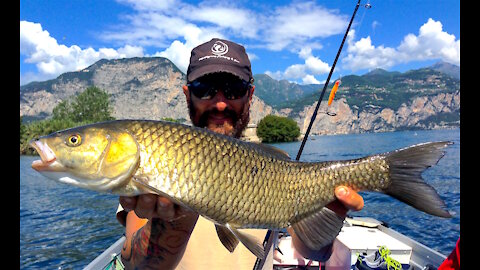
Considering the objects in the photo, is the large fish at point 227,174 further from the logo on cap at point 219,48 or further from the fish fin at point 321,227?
the logo on cap at point 219,48

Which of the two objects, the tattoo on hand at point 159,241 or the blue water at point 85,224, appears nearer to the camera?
the tattoo on hand at point 159,241

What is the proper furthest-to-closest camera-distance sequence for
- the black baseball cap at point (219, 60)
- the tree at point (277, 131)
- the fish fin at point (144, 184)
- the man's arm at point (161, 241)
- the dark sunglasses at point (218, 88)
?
the tree at point (277, 131)
the dark sunglasses at point (218, 88)
the black baseball cap at point (219, 60)
the man's arm at point (161, 241)
the fish fin at point (144, 184)

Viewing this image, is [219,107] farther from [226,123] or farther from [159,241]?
[159,241]

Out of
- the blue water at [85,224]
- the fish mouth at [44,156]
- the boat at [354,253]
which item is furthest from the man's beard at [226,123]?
the blue water at [85,224]

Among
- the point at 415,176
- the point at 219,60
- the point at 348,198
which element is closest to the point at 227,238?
the point at 348,198

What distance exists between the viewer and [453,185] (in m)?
19.2

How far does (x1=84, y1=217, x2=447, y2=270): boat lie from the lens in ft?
16.5

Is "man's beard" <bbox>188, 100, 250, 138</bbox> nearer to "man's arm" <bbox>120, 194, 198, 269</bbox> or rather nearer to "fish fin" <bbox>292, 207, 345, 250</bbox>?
"man's arm" <bbox>120, 194, 198, 269</bbox>

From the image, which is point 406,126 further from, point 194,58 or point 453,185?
point 194,58

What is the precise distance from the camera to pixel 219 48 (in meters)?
3.27

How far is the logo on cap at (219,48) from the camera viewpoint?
3.20m

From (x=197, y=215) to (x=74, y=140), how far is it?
1.01 metres

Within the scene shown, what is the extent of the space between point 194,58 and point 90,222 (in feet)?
46.3
